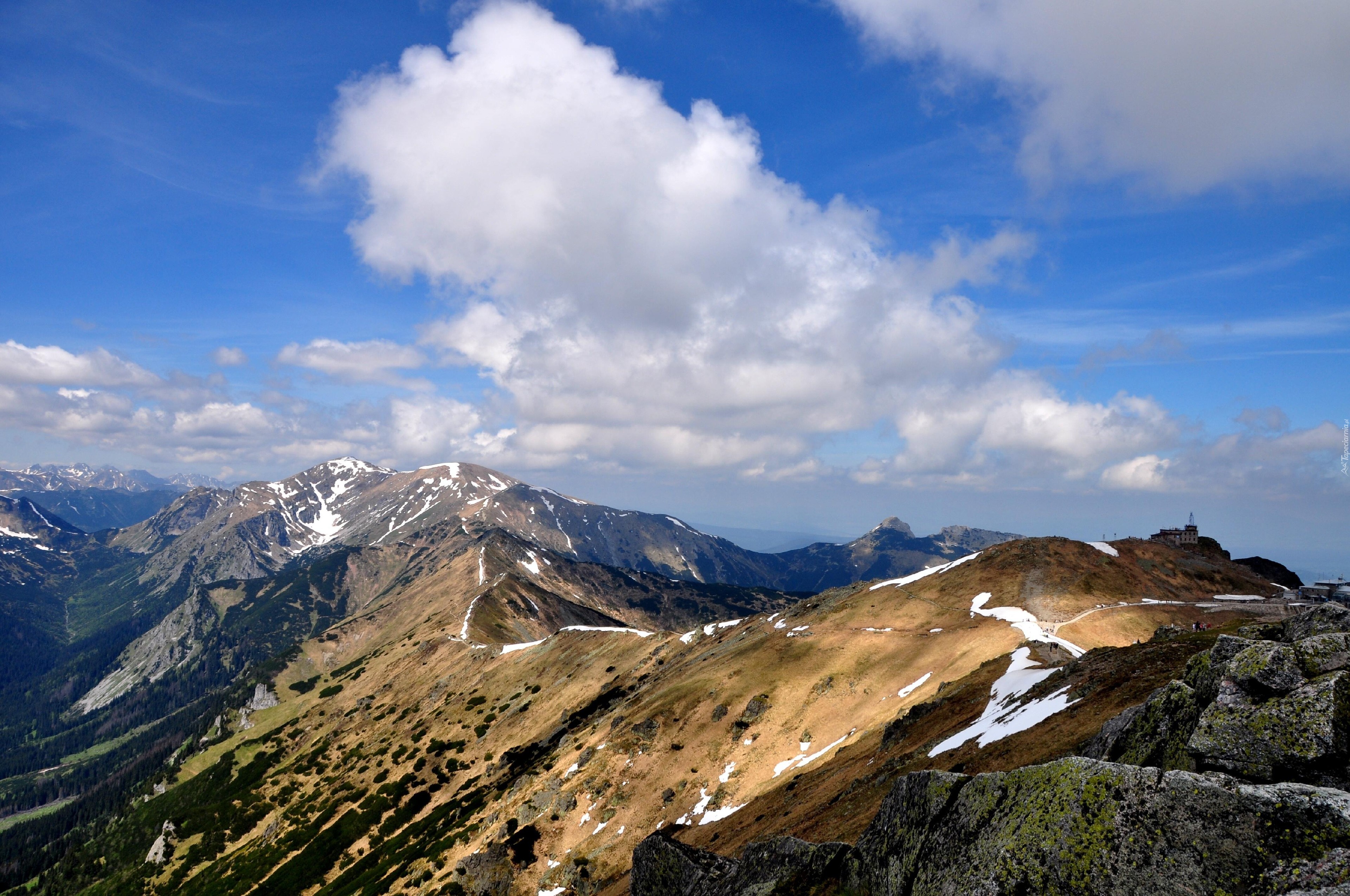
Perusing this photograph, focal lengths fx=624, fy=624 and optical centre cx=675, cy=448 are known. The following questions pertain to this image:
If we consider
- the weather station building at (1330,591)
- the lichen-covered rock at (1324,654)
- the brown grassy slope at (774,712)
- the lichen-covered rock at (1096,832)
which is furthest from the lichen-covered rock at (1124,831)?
the weather station building at (1330,591)

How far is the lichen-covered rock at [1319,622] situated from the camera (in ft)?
93.5

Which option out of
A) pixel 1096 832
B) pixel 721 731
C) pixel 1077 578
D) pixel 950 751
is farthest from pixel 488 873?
pixel 1077 578

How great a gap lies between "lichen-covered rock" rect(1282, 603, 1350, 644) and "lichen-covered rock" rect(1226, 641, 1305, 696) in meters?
13.7

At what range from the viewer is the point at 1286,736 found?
16.0m

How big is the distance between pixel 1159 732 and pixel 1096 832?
8584 mm

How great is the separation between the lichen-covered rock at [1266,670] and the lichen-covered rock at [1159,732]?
1650mm

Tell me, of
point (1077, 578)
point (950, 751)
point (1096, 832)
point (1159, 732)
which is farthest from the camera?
point (1077, 578)

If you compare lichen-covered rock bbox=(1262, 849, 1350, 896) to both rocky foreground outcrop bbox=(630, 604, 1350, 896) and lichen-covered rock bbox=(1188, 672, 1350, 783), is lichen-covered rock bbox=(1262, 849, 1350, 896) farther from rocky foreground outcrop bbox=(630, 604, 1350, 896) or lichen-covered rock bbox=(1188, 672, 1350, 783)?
lichen-covered rock bbox=(1188, 672, 1350, 783)

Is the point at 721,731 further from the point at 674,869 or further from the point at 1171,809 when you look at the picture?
the point at 1171,809

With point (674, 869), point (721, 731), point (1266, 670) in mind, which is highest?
point (1266, 670)

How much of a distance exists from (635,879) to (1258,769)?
105 ft

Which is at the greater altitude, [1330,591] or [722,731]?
[1330,591]

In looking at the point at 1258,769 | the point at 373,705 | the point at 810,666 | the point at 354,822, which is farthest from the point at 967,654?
the point at 373,705

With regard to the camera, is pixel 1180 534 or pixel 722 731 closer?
pixel 722 731
